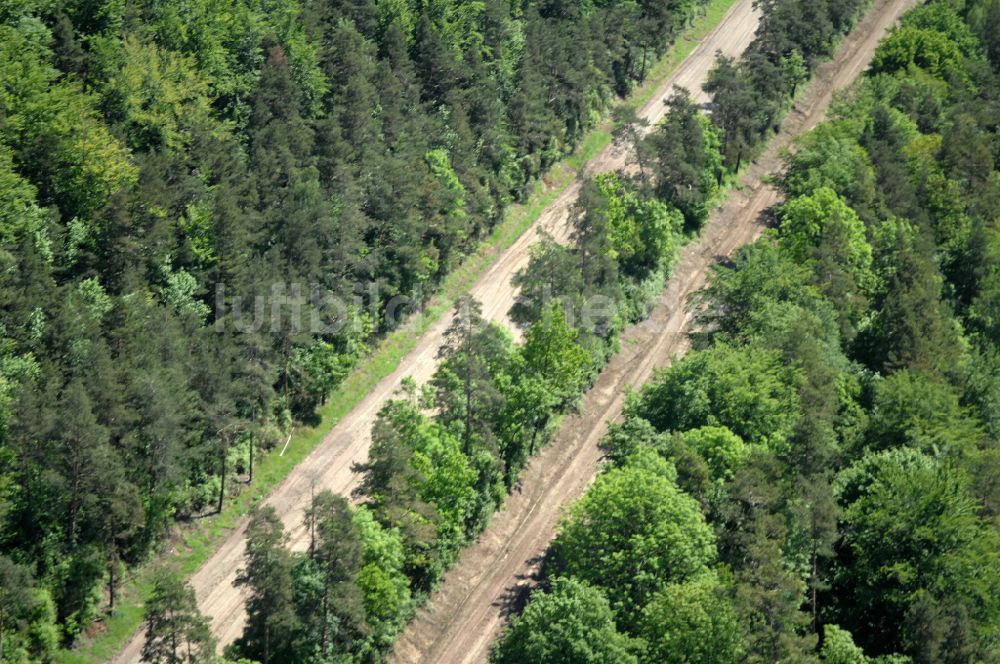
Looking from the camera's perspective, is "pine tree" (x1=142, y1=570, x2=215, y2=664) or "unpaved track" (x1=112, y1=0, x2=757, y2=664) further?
"unpaved track" (x1=112, y1=0, x2=757, y2=664)

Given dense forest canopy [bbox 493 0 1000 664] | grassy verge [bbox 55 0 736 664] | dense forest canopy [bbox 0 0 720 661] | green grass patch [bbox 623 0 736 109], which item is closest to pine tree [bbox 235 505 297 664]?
dense forest canopy [bbox 0 0 720 661]

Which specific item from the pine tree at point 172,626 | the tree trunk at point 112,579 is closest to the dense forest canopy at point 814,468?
the pine tree at point 172,626

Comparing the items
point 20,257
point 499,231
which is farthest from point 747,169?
point 20,257

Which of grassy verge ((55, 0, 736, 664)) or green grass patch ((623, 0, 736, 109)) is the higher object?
green grass patch ((623, 0, 736, 109))

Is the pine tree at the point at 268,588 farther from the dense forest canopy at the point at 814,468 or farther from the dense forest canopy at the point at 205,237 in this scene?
the dense forest canopy at the point at 814,468

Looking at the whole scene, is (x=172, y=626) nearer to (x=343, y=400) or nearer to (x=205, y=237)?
(x=205, y=237)

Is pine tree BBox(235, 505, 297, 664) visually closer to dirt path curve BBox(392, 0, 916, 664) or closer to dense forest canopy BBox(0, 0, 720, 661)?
dense forest canopy BBox(0, 0, 720, 661)

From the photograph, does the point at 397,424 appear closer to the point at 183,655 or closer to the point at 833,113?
the point at 183,655
